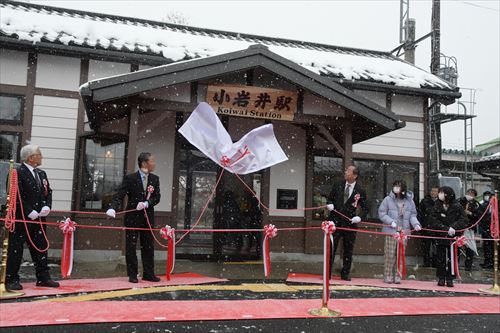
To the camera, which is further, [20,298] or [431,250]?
[431,250]

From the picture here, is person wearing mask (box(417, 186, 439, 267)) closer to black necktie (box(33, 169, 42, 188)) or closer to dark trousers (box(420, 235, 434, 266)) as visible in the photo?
dark trousers (box(420, 235, 434, 266))

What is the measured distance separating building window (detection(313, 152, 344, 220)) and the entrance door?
1.50 m

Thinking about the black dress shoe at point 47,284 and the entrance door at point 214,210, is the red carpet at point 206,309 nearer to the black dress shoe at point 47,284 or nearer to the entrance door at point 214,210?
the black dress shoe at point 47,284

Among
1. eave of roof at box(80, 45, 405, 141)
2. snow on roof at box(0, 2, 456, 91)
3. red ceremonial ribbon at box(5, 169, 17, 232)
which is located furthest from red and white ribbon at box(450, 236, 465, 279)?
red ceremonial ribbon at box(5, 169, 17, 232)

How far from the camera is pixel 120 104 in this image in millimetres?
8555

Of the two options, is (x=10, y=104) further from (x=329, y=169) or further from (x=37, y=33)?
(x=329, y=169)

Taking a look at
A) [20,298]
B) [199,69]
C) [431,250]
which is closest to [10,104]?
[199,69]

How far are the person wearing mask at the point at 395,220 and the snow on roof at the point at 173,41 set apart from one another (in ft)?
13.3

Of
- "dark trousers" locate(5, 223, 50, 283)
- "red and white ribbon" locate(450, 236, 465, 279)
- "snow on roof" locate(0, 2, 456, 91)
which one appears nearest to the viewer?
"dark trousers" locate(5, 223, 50, 283)

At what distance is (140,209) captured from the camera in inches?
286

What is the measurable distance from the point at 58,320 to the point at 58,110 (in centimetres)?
638

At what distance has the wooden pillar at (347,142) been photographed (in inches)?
377

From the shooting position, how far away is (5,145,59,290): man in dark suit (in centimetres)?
628

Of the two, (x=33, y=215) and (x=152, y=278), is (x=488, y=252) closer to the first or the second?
(x=152, y=278)
